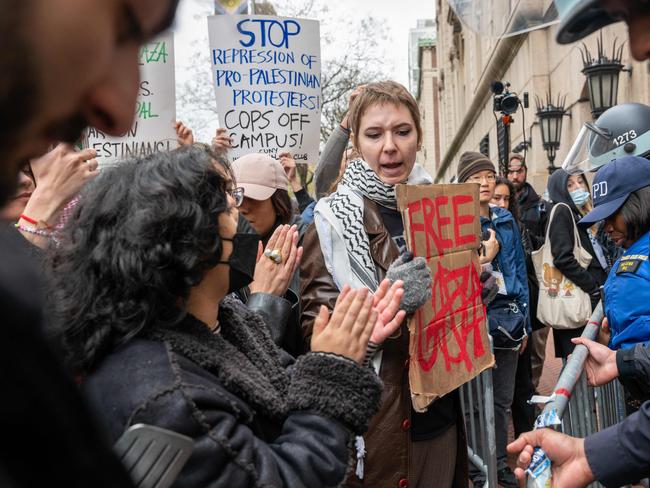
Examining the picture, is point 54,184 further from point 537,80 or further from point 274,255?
point 537,80

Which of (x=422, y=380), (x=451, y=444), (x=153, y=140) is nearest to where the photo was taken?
(x=422, y=380)

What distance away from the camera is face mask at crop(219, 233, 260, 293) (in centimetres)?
186

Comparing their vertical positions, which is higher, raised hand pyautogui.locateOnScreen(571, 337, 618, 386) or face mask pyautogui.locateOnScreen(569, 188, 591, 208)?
face mask pyautogui.locateOnScreen(569, 188, 591, 208)

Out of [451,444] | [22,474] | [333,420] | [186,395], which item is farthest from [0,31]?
[451,444]

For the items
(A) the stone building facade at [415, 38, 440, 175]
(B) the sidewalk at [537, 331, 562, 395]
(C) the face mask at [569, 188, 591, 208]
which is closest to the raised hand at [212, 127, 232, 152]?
(C) the face mask at [569, 188, 591, 208]

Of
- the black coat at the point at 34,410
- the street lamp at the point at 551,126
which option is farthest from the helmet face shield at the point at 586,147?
the street lamp at the point at 551,126

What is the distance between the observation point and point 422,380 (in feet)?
8.04

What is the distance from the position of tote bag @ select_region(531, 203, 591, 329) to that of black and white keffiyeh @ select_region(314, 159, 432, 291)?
3388 mm

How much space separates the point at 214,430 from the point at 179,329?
301 millimetres

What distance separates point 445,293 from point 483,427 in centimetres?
158

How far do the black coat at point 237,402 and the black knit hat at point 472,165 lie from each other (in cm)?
401

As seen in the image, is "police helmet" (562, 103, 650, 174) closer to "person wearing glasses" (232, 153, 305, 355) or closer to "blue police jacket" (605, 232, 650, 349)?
"blue police jacket" (605, 232, 650, 349)

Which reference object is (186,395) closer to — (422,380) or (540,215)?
(422,380)

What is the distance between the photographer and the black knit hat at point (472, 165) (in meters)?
5.61
